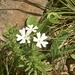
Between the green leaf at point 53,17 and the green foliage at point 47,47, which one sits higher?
the green leaf at point 53,17

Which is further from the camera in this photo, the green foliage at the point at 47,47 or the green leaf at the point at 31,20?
the green leaf at the point at 31,20

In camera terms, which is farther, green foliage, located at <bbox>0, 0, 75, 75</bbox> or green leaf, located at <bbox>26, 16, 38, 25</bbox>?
green leaf, located at <bbox>26, 16, 38, 25</bbox>

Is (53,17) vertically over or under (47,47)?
over

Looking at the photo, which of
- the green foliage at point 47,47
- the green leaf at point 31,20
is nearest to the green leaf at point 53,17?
the green foliage at point 47,47

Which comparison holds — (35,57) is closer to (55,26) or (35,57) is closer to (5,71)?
(5,71)

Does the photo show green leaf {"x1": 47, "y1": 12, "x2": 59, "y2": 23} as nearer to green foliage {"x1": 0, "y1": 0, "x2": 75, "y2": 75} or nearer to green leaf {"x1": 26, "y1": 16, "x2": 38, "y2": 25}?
green foliage {"x1": 0, "y1": 0, "x2": 75, "y2": 75}

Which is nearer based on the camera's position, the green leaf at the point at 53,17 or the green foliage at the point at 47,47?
the green foliage at the point at 47,47

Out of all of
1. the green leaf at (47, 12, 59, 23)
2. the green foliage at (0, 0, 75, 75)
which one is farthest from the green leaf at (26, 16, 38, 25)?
the green leaf at (47, 12, 59, 23)

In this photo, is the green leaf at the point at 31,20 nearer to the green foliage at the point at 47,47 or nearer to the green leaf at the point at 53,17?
the green foliage at the point at 47,47

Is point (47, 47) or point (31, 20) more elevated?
point (31, 20)

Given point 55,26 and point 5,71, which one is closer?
point 5,71

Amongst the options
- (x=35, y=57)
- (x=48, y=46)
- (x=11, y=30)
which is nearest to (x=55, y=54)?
(x=48, y=46)
